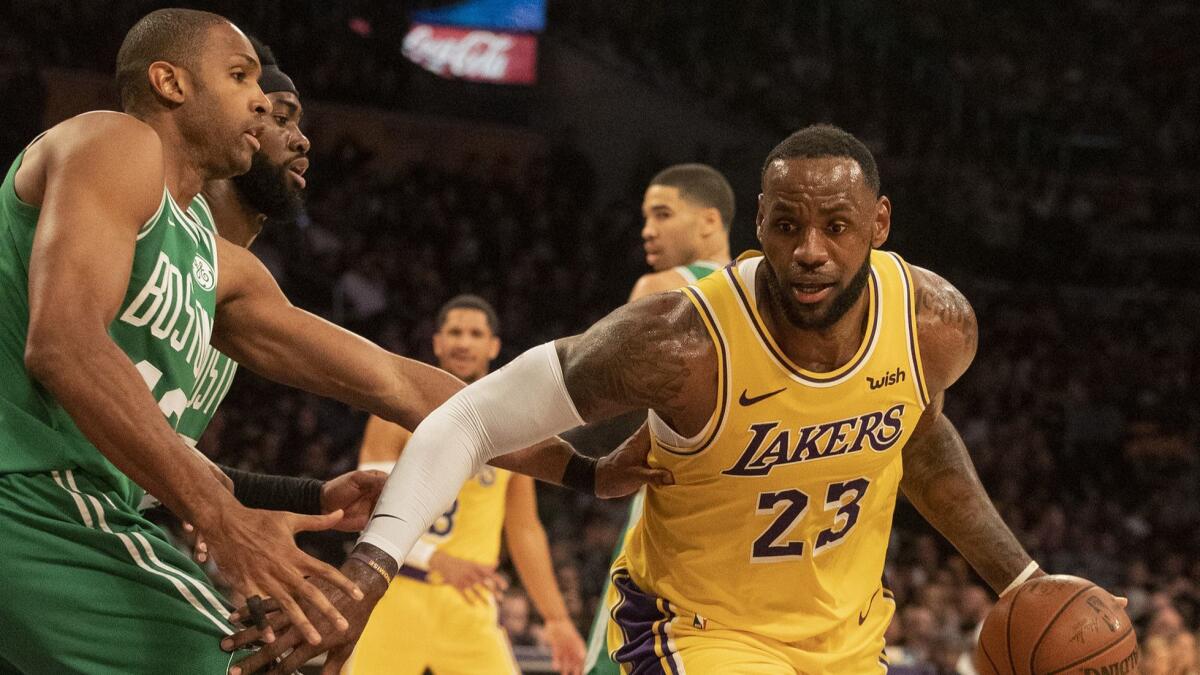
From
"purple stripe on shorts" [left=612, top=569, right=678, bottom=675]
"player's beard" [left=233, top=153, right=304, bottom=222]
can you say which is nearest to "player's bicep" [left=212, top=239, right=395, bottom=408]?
"player's beard" [left=233, top=153, right=304, bottom=222]

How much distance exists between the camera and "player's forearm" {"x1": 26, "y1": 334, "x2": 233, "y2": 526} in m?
2.54

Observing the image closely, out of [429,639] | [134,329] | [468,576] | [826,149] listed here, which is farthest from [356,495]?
[429,639]

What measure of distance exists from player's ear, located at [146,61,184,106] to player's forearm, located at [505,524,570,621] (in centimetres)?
345

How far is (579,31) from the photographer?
18.4m

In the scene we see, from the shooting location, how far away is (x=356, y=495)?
3619 mm

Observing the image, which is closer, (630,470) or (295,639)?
(295,639)

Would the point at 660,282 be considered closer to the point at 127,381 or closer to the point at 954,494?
the point at 954,494

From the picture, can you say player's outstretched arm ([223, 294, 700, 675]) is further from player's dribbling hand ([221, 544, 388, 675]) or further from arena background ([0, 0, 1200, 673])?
arena background ([0, 0, 1200, 673])

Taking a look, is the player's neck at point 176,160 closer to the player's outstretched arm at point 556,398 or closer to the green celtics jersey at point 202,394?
the green celtics jersey at point 202,394

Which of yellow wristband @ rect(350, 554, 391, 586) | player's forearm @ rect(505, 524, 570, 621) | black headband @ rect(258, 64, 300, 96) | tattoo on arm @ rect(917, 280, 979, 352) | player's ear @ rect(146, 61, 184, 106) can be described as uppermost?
black headband @ rect(258, 64, 300, 96)

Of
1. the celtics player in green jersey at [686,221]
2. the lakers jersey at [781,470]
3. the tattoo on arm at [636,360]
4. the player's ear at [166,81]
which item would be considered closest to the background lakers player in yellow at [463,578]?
the celtics player in green jersey at [686,221]

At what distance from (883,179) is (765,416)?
1405cm

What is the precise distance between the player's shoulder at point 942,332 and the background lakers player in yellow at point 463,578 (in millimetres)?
2443

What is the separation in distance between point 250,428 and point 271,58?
6.60m
